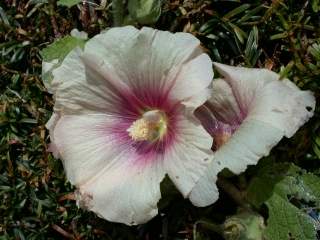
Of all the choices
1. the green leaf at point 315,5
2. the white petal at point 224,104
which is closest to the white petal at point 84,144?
the white petal at point 224,104

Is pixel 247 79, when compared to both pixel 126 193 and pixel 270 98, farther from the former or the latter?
pixel 126 193

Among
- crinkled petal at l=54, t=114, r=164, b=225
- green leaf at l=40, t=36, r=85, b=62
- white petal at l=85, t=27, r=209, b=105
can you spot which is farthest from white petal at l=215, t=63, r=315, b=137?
green leaf at l=40, t=36, r=85, b=62

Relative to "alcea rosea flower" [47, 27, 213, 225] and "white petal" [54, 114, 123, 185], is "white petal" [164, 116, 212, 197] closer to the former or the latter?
"alcea rosea flower" [47, 27, 213, 225]

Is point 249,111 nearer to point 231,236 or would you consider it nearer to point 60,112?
point 231,236

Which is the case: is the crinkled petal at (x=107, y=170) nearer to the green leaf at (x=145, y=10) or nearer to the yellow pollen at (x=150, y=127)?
the yellow pollen at (x=150, y=127)

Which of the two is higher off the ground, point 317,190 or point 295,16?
point 295,16

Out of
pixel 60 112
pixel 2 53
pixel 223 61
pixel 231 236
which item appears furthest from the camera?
pixel 2 53

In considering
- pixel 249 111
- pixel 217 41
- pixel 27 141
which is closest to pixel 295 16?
pixel 217 41
